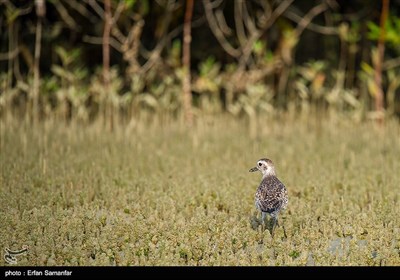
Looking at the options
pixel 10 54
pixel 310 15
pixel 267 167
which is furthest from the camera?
pixel 310 15

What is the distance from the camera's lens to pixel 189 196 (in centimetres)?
848

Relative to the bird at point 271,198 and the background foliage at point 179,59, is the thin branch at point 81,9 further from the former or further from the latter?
the bird at point 271,198

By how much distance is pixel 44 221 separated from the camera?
7266mm

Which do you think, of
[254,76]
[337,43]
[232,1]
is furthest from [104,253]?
[337,43]

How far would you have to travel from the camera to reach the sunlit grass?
6.46 metres

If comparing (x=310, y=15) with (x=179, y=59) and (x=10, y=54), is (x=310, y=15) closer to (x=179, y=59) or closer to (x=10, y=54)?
(x=179, y=59)

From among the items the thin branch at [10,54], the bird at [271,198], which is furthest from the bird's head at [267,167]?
the thin branch at [10,54]

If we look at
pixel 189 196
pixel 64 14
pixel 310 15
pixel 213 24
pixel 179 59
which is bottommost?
pixel 189 196

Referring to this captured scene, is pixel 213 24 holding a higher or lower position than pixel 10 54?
higher

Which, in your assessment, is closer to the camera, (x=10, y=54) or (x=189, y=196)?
(x=189, y=196)

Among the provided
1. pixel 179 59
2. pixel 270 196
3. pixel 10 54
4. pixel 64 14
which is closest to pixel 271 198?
pixel 270 196

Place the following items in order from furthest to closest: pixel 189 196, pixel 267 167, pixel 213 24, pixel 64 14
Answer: pixel 213 24 → pixel 64 14 → pixel 189 196 → pixel 267 167

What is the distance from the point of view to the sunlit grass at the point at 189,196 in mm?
6465

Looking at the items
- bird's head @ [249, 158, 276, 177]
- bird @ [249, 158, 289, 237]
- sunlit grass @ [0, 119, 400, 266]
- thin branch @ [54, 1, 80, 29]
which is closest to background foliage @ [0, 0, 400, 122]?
thin branch @ [54, 1, 80, 29]
